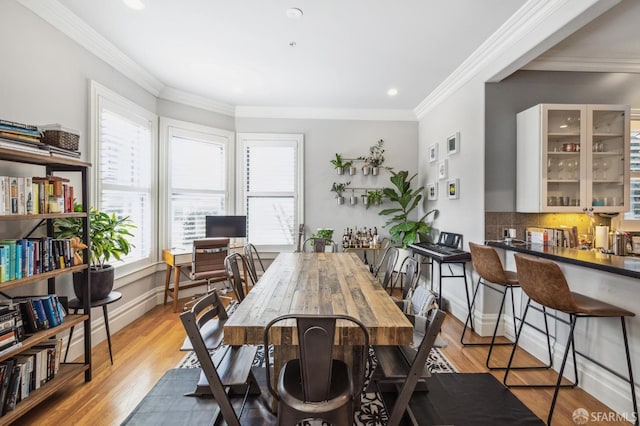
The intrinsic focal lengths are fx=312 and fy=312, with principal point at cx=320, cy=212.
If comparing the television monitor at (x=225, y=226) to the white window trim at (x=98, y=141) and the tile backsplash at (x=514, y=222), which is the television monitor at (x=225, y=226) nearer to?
the white window trim at (x=98, y=141)

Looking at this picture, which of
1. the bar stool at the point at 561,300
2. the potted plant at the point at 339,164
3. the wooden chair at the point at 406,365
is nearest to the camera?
the wooden chair at the point at 406,365

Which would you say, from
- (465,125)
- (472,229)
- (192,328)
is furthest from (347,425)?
(465,125)

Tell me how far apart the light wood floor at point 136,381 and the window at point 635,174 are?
2.31 metres

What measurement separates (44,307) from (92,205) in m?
1.20

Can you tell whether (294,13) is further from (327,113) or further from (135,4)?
(327,113)

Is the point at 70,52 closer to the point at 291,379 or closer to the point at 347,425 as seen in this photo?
the point at 291,379

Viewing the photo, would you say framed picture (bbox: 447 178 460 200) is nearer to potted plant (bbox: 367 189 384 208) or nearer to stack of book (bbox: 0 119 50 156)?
potted plant (bbox: 367 189 384 208)

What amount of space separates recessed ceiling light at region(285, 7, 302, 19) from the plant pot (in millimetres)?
2560

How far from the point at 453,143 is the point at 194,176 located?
355cm

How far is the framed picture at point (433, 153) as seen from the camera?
4.37 m

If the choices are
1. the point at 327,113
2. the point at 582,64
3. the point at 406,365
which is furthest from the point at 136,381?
the point at 582,64

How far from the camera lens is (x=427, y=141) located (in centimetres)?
477

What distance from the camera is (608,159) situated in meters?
2.97

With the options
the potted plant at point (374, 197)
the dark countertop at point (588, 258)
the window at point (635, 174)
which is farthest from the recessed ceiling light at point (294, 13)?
the window at point (635, 174)
